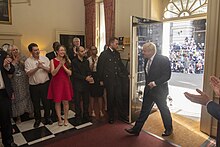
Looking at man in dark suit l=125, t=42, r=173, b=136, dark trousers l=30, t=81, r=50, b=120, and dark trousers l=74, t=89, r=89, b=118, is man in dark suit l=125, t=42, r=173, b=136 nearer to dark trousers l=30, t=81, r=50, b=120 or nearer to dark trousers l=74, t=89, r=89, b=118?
dark trousers l=74, t=89, r=89, b=118

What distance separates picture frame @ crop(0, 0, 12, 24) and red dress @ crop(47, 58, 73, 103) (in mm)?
2334

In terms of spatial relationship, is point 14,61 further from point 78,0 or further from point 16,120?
point 78,0

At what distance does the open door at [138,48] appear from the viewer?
119 inches

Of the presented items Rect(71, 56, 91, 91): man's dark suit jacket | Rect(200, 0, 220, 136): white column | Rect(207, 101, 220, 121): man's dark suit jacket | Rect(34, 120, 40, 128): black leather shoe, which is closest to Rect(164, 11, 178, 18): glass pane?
Rect(200, 0, 220, 136): white column

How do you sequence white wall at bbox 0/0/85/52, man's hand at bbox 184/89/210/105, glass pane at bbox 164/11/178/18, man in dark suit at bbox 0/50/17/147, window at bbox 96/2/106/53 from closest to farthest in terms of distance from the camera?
man's hand at bbox 184/89/210/105
man in dark suit at bbox 0/50/17/147
glass pane at bbox 164/11/178/18
white wall at bbox 0/0/85/52
window at bbox 96/2/106/53

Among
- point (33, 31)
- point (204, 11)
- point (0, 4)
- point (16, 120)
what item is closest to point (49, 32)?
point (33, 31)

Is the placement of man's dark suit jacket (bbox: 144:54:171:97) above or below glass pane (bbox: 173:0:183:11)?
below

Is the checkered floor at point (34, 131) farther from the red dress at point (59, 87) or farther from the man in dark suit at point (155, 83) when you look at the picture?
the man in dark suit at point (155, 83)

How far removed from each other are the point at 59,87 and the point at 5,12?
8.94ft

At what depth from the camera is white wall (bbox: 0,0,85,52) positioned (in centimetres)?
443

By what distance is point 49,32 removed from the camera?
4.89 metres

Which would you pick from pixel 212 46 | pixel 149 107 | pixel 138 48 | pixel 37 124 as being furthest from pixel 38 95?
pixel 212 46

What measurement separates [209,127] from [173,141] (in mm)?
657

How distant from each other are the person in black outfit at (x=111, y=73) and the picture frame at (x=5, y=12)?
8.96 feet
